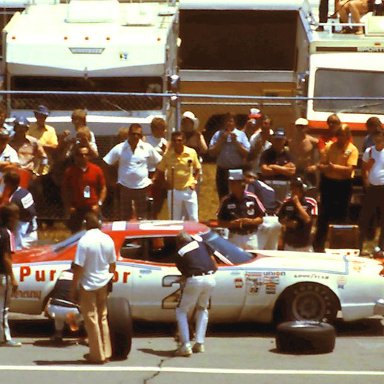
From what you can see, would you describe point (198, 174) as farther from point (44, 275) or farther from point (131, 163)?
point (44, 275)

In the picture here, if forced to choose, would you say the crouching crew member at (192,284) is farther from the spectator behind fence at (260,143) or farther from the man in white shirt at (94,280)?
the spectator behind fence at (260,143)

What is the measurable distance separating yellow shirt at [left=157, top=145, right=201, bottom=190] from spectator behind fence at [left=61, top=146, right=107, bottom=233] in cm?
98

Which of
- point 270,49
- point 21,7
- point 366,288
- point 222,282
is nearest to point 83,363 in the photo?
point 222,282

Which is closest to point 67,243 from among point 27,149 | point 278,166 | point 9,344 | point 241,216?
point 9,344

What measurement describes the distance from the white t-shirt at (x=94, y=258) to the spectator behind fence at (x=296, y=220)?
4.37 metres

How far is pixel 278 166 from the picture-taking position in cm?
1892

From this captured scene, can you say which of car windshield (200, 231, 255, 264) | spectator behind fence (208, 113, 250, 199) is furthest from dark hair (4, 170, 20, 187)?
spectator behind fence (208, 113, 250, 199)

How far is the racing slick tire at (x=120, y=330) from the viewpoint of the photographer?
14284 millimetres

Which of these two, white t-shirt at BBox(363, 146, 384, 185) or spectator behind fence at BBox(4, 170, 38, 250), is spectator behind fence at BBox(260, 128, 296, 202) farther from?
spectator behind fence at BBox(4, 170, 38, 250)

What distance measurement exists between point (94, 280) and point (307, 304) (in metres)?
2.73

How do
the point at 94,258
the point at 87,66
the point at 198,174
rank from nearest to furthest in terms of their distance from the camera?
the point at 94,258
the point at 198,174
the point at 87,66

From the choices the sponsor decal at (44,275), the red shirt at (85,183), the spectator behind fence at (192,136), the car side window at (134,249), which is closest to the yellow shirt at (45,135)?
the red shirt at (85,183)

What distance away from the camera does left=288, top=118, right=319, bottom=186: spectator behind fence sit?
1923cm

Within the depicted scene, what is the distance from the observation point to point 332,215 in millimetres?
19078
